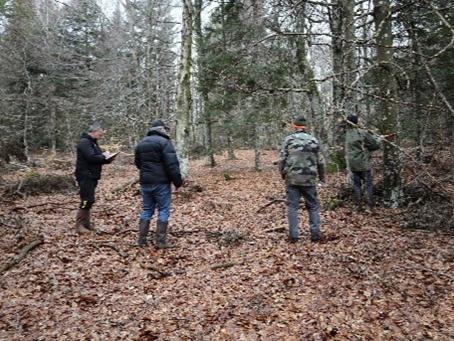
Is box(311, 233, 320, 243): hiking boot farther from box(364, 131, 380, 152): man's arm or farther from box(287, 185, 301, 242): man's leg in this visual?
box(364, 131, 380, 152): man's arm

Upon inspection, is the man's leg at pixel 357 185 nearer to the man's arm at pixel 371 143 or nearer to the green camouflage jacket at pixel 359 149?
the green camouflage jacket at pixel 359 149

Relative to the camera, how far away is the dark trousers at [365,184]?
9609 millimetres

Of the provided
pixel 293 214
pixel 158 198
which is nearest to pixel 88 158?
pixel 158 198

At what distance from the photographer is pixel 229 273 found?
258 inches

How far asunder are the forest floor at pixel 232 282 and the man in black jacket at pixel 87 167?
580 millimetres

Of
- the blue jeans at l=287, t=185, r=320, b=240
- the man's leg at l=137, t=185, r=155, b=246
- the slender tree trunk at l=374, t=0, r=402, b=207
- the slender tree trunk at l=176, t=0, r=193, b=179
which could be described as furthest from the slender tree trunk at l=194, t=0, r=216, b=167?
the blue jeans at l=287, t=185, r=320, b=240

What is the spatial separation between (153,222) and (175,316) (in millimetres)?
4573

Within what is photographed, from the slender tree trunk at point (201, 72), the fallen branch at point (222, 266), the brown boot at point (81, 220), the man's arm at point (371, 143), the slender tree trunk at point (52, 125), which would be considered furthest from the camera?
the slender tree trunk at point (52, 125)

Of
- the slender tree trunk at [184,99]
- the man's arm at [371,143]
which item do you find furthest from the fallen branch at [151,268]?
the slender tree trunk at [184,99]

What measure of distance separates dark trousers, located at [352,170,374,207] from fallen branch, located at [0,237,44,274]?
6.75 metres

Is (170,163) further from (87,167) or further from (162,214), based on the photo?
(87,167)

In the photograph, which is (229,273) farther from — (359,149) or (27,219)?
(27,219)

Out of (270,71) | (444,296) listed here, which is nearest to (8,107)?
(270,71)

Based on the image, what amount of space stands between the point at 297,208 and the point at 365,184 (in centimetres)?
285
